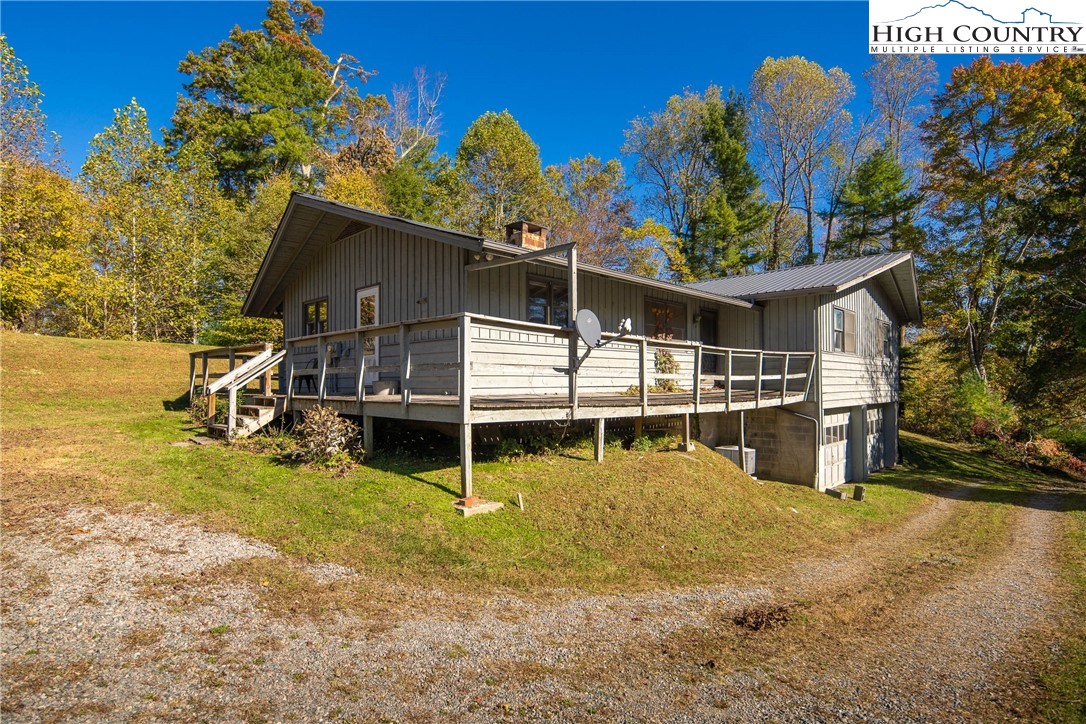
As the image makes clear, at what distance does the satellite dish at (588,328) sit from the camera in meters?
8.59

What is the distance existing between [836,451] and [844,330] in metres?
3.63

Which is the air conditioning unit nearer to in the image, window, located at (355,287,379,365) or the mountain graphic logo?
window, located at (355,287,379,365)

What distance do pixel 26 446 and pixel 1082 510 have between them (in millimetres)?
22959

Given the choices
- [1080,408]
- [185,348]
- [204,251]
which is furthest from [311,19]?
[1080,408]

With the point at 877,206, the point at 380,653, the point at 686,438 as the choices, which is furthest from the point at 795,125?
the point at 380,653

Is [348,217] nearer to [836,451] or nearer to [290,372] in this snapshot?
[290,372]

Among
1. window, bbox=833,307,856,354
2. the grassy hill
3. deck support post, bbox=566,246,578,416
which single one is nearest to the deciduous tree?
window, bbox=833,307,856,354

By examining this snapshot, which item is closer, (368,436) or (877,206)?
(368,436)

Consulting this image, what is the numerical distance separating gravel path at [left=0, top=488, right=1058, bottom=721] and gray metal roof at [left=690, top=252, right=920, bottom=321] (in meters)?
10.0

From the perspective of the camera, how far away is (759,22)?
22.2 meters

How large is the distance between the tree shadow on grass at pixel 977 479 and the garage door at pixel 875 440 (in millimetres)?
415

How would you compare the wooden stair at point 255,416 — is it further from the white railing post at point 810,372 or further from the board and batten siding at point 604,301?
the white railing post at point 810,372

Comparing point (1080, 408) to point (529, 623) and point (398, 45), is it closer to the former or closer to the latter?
point (529, 623)

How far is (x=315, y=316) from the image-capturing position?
14.8 meters
